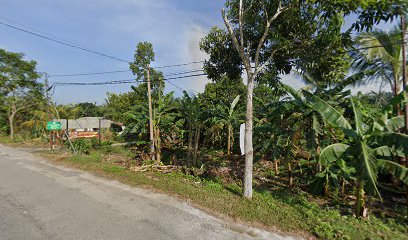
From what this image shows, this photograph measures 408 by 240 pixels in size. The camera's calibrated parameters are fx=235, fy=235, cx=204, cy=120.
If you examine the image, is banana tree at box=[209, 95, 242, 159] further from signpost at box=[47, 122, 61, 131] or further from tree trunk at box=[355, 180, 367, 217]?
signpost at box=[47, 122, 61, 131]

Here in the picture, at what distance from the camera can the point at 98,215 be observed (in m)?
5.46

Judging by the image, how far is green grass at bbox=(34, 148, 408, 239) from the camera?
490cm

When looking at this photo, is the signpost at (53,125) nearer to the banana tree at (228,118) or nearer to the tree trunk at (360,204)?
the banana tree at (228,118)

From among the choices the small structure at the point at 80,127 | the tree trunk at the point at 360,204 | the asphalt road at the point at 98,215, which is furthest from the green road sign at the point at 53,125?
the tree trunk at the point at 360,204

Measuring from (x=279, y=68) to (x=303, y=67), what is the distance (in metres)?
0.74

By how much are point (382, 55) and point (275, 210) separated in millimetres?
6226

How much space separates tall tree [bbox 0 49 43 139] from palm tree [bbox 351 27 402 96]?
26.2 meters

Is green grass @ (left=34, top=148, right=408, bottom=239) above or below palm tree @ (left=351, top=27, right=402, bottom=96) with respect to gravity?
below

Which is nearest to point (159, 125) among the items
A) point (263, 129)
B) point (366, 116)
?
point (263, 129)

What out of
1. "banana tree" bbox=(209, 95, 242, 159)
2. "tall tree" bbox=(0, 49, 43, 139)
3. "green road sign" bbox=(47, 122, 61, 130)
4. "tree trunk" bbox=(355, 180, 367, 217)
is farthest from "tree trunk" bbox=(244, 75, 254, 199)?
"tall tree" bbox=(0, 49, 43, 139)

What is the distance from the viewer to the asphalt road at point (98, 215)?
466 centimetres

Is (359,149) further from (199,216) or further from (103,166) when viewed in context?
(103,166)

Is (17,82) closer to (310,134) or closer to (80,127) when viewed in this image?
(80,127)

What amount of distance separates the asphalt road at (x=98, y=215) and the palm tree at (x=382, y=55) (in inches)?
258
